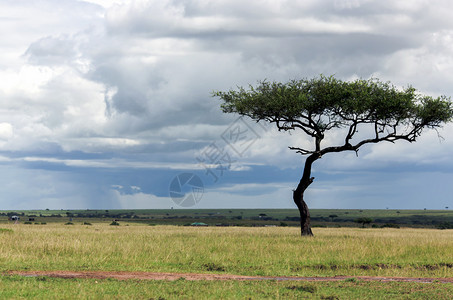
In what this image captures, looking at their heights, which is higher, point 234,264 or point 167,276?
point 234,264

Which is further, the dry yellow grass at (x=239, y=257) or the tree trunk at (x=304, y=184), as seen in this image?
the tree trunk at (x=304, y=184)

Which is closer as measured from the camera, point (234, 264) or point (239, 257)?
point (234, 264)

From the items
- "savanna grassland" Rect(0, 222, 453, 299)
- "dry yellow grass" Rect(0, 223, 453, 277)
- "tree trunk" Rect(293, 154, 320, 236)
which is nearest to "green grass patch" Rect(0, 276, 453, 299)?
"savanna grassland" Rect(0, 222, 453, 299)

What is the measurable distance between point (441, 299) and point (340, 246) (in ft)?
48.5

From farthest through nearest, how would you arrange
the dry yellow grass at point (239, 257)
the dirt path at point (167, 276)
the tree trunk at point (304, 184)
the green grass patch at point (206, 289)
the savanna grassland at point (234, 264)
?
the tree trunk at point (304, 184) → the dry yellow grass at point (239, 257) → the dirt path at point (167, 276) → the savanna grassland at point (234, 264) → the green grass patch at point (206, 289)

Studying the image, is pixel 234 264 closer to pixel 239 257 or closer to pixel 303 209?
pixel 239 257

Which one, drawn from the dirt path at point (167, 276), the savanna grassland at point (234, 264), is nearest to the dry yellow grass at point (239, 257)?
the savanna grassland at point (234, 264)

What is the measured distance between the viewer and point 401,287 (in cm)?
1978

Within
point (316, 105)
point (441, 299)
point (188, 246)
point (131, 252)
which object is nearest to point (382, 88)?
point (316, 105)

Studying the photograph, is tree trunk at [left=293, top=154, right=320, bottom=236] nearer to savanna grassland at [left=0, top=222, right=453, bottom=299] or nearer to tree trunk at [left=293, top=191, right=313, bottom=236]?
tree trunk at [left=293, top=191, right=313, bottom=236]

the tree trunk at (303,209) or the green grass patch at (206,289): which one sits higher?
the tree trunk at (303,209)

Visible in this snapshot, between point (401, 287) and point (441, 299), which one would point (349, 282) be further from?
point (441, 299)

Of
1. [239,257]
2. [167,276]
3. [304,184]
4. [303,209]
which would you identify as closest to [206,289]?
[167,276]

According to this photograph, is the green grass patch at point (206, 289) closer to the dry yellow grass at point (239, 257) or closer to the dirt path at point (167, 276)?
the dirt path at point (167, 276)
